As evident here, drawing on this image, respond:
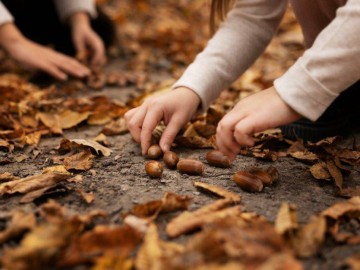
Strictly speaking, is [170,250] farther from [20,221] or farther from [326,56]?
[326,56]

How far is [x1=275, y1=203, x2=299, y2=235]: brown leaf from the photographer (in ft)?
3.39

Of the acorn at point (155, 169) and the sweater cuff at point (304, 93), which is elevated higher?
the sweater cuff at point (304, 93)

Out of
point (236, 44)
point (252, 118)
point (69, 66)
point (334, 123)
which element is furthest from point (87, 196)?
point (69, 66)

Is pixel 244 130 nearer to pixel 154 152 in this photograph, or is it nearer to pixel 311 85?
pixel 311 85

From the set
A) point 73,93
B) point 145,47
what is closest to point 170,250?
point 73,93

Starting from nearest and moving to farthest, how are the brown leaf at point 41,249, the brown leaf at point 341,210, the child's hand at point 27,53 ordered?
1. the brown leaf at point 41,249
2. the brown leaf at point 341,210
3. the child's hand at point 27,53

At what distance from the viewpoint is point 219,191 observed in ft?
4.17

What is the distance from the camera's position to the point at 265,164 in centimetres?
152

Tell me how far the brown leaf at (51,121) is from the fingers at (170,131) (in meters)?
0.55

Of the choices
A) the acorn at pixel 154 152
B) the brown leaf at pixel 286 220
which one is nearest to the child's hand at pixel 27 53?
the acorn at pixel 154 152

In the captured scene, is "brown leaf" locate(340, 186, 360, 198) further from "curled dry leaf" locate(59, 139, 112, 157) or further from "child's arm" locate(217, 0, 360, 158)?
"curled dry leaf" locate(59, 139, 112, 157)

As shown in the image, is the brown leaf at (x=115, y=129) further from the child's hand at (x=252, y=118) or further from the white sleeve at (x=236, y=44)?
the child's hand at (x=252, y=118)

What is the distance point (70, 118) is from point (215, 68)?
72 centimetres

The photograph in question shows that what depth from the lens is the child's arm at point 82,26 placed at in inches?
113
